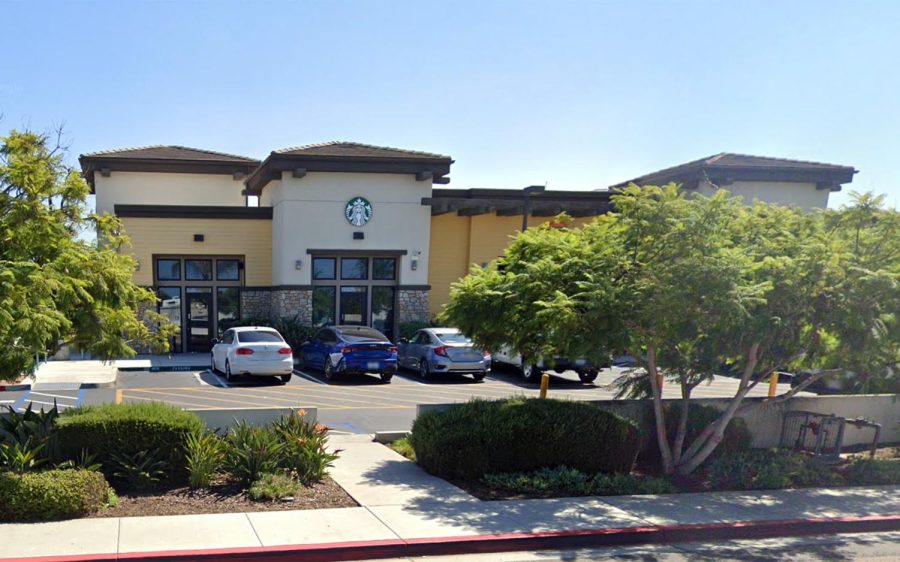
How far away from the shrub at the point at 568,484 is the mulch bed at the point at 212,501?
6.93ft

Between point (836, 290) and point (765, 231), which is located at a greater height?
point (765, 231)

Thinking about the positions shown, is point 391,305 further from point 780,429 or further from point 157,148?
point 780,429

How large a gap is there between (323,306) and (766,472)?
17.7 m

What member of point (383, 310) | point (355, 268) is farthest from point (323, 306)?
point (383, 310)

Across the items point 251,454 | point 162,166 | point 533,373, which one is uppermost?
point 162,166

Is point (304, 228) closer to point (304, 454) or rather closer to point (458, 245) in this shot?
point (458, 245)

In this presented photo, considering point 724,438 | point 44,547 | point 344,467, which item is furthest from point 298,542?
point 724,438

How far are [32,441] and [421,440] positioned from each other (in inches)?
189

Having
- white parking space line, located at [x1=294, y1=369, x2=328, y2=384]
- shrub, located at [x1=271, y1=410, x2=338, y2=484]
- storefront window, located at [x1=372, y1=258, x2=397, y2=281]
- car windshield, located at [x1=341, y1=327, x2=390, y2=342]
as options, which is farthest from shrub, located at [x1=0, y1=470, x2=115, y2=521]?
storefront window, located at [x1=372, y1=258, x2=397, y2=281]

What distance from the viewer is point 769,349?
32.9 ft

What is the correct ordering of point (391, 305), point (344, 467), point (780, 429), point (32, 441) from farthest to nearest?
point (391, 305), point (780, 429), point (344, 467), point (32, 441)

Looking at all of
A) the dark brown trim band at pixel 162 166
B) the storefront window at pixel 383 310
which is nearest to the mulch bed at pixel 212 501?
the storefront window at pixel 383 310

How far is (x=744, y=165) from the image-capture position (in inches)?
1053

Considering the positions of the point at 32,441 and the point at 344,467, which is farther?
the point at 344,467
